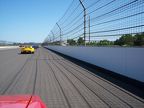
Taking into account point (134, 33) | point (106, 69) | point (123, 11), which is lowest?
point (106, 69)

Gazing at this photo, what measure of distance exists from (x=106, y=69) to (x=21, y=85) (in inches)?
246

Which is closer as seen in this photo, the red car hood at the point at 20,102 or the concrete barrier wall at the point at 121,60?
the red car hood at the point at 20,102

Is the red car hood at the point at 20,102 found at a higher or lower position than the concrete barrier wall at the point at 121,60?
higher

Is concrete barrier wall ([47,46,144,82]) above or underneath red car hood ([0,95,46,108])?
underneath

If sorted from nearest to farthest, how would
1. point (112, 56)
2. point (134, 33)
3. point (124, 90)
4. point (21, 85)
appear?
1. point (124, 90)
2. point (21, 85)
3. point (134, 33)
4. point (112, 56)

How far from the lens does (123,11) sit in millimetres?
13344

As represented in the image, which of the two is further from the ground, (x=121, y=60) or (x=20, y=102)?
(x=20, y=102)

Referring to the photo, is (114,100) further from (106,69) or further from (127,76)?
(106,69)

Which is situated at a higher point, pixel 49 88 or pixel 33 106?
pixel 33 106

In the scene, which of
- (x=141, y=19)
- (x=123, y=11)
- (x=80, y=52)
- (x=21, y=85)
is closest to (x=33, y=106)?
(x=21, y=85)

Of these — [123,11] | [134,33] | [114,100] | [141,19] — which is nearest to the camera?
[114,100]

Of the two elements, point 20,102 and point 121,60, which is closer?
point 20,102

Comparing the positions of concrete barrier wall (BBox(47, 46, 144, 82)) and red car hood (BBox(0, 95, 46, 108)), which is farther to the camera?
concrete barrier wall (BBox(47, 46, 144, 82))

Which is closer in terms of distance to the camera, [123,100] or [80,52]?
[123,100]
